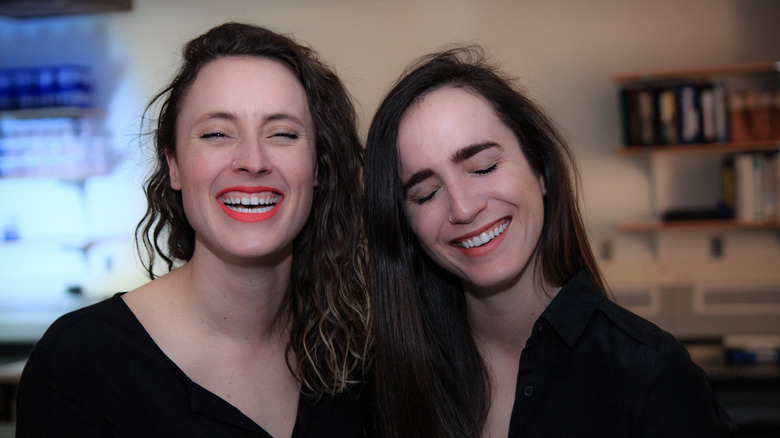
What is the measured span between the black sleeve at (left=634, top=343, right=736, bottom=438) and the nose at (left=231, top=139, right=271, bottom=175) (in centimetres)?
93

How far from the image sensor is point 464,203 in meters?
1.54

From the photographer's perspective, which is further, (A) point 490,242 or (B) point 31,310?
(B) point 31,310

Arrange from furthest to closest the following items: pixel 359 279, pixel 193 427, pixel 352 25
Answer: pixel 352 25 → pixel 359 279 → pixel 193 427

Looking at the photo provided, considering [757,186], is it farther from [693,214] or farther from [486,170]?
[486,170]

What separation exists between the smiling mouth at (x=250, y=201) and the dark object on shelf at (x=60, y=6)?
12.5 ft

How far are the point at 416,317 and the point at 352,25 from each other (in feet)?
→ 13.9

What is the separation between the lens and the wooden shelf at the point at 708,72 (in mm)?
4648

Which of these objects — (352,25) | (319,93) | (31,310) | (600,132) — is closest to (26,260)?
(31,310)

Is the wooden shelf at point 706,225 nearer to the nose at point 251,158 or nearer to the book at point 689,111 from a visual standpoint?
the book at point 689,111

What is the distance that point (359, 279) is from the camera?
6.43 feet

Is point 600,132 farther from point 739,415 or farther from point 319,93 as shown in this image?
point 319,93

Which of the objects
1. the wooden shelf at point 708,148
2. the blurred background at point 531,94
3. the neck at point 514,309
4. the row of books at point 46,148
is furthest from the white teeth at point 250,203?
the row of books at point 46,148

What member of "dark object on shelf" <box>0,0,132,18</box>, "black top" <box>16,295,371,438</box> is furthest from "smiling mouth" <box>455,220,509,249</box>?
"dark object on shelf" <box>0,0,132,18</box>

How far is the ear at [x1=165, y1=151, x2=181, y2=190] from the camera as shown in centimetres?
179
